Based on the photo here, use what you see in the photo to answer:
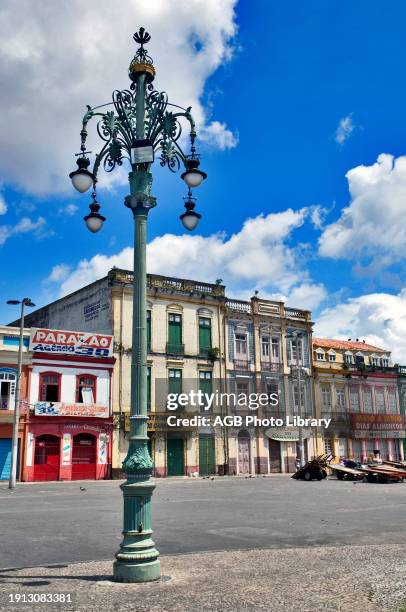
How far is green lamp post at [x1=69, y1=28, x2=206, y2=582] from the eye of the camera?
7.69 m

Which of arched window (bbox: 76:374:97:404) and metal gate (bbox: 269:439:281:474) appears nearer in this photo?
arched window (bbox: 76:374:97:404)

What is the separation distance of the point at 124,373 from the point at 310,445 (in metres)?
16.4

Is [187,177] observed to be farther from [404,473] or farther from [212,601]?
[404,473]

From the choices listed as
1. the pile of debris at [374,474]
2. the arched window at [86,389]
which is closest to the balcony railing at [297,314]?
the pile of debris at [374,474]

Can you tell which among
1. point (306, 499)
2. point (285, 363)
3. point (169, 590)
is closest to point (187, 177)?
point (169, 590)

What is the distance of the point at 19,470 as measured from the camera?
32.6 meters

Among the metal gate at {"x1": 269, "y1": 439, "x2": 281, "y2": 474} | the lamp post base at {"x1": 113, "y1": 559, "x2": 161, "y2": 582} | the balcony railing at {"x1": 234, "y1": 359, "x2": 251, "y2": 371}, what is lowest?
the lamp post base at {"x1": 113, "y1": 559, "x2": 161, "y2": 582}

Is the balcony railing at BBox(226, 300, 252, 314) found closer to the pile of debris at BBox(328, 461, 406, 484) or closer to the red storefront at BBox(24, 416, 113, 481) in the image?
the red storefront at BBox(24, 416, 113, 481)

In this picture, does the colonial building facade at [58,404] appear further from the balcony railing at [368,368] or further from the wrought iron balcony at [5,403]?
the balcony railing at [368,368]

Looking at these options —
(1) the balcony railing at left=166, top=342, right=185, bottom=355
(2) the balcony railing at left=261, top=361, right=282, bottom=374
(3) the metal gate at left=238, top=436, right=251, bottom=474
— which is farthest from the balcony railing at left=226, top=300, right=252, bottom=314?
Answer: (3) the metal gate at left=238, top=436, right=251, bottom=474

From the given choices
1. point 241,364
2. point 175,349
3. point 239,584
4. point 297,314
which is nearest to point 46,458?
point 175,349

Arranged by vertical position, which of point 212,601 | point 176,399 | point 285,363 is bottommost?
point 212,601

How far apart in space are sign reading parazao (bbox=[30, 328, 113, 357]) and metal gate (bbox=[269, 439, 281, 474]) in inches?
555

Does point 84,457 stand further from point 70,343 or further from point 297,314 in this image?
point 297,314
